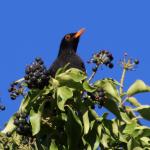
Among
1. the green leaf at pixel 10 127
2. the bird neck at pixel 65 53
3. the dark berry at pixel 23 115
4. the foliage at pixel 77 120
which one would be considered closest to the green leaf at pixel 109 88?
the foliage at pixel 77 120

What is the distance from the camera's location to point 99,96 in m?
4.43

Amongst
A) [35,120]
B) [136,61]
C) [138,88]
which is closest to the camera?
[35,120]

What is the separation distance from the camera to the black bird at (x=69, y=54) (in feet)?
25.3

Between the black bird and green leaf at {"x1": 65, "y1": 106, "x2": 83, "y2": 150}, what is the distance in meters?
2.54

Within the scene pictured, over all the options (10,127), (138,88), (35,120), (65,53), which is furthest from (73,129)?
(65,53)

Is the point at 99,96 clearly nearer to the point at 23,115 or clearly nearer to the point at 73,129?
the point at 73,129

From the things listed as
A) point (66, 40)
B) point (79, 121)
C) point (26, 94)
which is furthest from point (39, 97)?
point (66, 40)

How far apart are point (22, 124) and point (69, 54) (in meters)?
4.14

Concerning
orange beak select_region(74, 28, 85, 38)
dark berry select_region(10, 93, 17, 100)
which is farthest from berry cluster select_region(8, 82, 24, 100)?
orange beak select_region(74, 28, 85, 38)

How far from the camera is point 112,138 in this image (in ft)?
15.2

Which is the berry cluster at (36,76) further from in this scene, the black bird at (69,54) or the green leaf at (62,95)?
the black bird at (69,54)

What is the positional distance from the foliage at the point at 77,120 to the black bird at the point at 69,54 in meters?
2.41

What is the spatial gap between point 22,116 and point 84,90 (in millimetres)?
527

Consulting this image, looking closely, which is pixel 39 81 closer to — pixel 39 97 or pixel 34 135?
pixel 39 97
